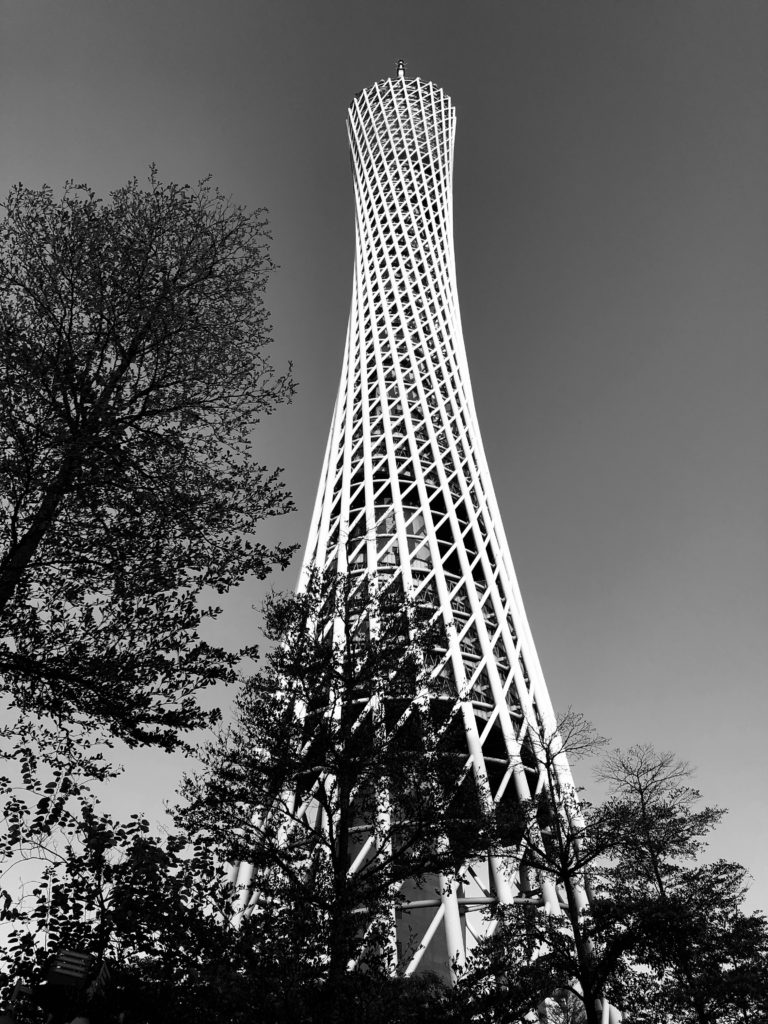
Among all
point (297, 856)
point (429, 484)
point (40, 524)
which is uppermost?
point (429, 484)

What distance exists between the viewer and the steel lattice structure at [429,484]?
14977 millimetres

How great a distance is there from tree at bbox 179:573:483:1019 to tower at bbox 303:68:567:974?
127 cm

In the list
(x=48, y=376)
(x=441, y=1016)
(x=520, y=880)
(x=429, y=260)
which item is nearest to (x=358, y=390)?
(x=429, y=260)

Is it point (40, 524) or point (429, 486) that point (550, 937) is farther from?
point (429, 486)

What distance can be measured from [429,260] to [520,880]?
23668 millimetres

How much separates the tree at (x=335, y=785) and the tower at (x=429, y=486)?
4.15 ft

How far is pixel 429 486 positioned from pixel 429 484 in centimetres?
11

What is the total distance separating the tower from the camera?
1488 cm

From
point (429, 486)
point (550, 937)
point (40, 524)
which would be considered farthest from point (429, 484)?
point (40, 524)

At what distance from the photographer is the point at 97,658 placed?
6016mm

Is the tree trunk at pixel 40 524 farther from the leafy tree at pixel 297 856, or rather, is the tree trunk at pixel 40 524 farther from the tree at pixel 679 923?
the tree at pixel 679 923

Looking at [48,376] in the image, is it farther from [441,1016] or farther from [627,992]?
[627,992]

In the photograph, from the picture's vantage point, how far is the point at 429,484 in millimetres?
21484

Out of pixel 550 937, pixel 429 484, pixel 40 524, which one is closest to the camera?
pixel 40 524
